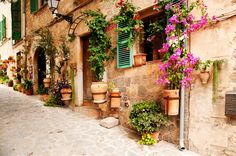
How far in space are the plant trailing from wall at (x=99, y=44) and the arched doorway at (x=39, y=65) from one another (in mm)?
5345

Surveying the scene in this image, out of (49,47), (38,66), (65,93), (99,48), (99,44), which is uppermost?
(49,47)

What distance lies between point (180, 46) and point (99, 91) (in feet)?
7.87

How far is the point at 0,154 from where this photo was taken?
3.55 metres

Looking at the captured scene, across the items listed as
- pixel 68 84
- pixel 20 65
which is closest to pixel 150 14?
pixel 68 84

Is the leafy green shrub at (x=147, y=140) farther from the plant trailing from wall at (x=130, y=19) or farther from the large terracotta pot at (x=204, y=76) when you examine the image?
the plant trailing from wall at (x=130, y=19)

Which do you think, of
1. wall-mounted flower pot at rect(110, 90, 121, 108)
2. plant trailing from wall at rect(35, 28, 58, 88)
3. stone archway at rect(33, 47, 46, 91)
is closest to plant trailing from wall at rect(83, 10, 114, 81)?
wall-mounted flower pot at rect(110, 90, 121, 108)

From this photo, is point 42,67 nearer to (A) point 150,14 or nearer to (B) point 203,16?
(A) point 150,14

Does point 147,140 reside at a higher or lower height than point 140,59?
lower

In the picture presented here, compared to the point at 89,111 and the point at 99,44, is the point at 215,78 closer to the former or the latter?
the point at 99,44

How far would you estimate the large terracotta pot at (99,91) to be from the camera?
510 cm

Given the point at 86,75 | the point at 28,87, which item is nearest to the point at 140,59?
the point at 86,75

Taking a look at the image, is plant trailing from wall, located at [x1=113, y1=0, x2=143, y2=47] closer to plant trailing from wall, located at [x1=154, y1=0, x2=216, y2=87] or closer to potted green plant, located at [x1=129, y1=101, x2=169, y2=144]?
plant trailing from wall, located at [x1=154, y1=0, x2=216, y2=87]

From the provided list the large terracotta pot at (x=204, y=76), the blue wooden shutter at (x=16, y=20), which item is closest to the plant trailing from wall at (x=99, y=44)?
the large terracotta pot at (x=204, y=76)

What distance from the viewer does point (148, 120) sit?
380cm
